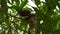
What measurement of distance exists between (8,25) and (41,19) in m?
0.17

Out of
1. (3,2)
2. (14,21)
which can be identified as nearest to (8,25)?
(14,21)

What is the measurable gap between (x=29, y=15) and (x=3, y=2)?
0.94ft

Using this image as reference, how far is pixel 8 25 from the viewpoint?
2.55 feet

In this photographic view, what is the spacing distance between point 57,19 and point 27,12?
241mm

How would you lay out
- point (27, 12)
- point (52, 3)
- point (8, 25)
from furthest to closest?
1. point (27, 12)
2. point (8, 25)
3. point (52, 3)

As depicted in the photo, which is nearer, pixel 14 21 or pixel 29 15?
pixel 14 21

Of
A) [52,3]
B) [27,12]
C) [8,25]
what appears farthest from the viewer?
[27,12]

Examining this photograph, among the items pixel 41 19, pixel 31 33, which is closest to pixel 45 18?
pixel 41 19

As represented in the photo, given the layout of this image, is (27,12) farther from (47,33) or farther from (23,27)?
(47,33)

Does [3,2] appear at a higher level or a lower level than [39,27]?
higher

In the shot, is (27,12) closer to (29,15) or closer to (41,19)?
(29,15)

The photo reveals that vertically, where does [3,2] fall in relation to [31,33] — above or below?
above

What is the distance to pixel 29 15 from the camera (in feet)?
3.01

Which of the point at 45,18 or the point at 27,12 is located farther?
the point at 27,12
